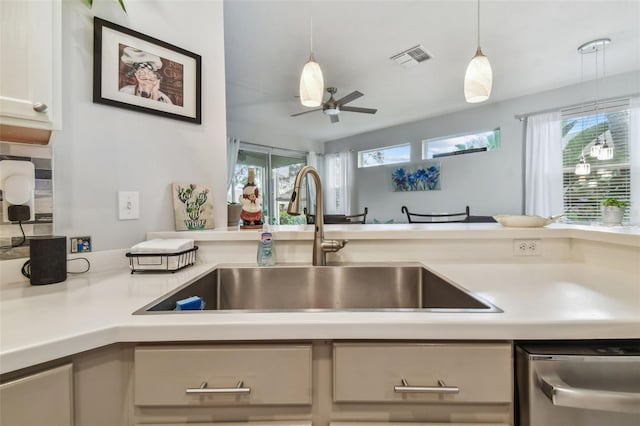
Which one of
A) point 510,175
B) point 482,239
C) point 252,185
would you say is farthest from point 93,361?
point 510,175

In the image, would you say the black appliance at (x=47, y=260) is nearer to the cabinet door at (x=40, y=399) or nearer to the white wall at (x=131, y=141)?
the white wall at (x=131, y=141)

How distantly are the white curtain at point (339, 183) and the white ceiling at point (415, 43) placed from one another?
2275mm

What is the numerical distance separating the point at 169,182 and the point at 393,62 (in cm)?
286

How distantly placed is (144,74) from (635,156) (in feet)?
16.4

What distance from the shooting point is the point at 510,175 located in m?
4.35

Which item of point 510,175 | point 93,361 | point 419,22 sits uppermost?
point 419,22

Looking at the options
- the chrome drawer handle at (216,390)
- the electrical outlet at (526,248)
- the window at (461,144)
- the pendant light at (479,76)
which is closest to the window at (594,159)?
the window at (461,144)

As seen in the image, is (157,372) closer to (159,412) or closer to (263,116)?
(159,412)

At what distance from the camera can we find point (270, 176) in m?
5.81

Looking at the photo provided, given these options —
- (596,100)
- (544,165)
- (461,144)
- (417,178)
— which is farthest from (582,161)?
(417,178)

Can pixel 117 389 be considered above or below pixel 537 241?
below

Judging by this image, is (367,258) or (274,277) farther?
(367,258)

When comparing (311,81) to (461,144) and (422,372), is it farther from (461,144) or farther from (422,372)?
(461,144)

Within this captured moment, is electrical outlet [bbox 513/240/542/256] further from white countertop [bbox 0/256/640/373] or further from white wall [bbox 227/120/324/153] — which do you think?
white wall [bbox 227/120/324/153]
